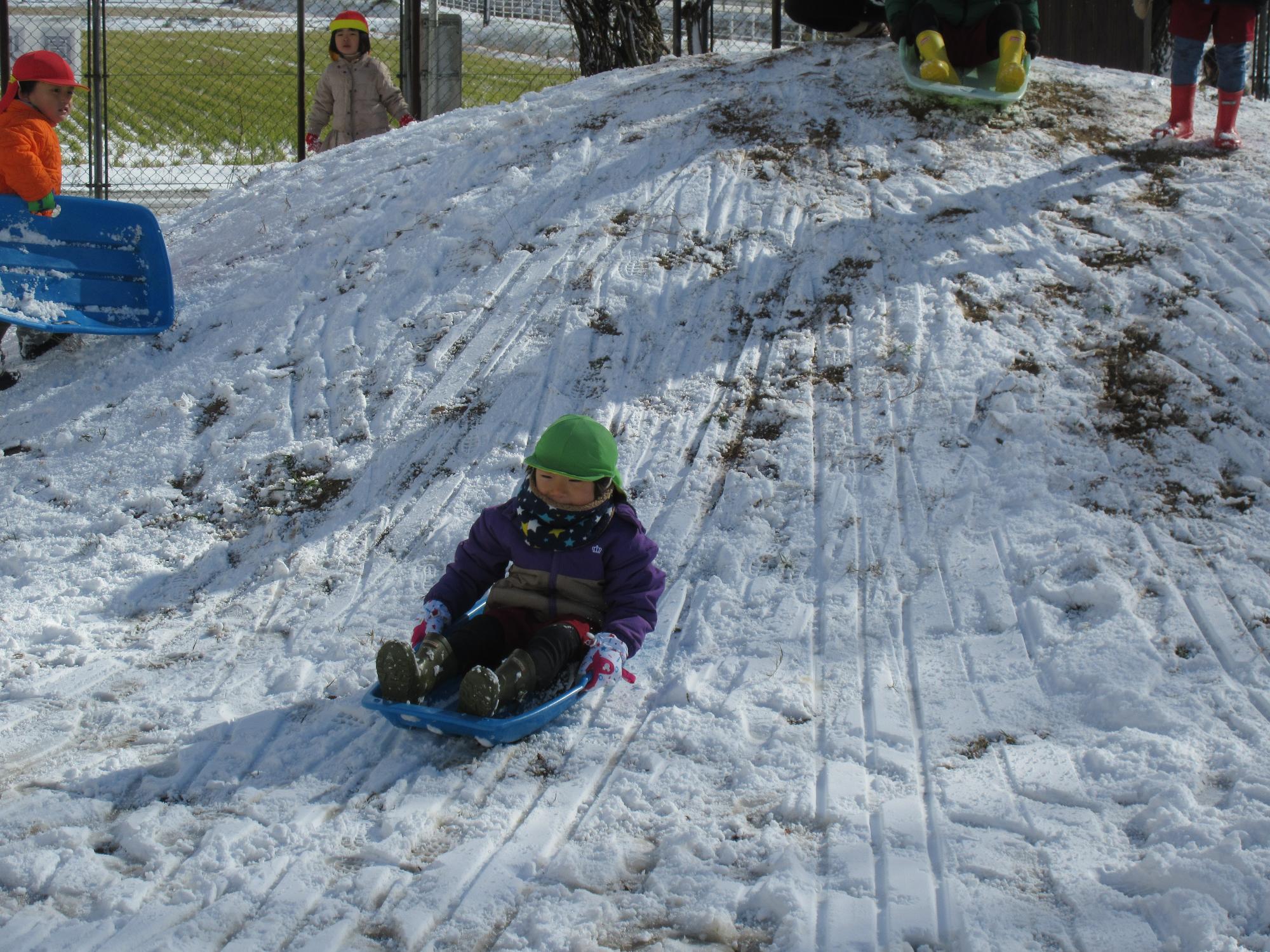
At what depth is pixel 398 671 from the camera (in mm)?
2957

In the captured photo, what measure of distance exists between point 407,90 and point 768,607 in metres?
7.25

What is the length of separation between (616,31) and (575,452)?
6.73 m

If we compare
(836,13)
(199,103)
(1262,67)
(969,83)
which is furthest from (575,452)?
(199,103)

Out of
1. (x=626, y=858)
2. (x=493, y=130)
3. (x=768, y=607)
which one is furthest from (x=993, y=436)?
(x=493, y=130)

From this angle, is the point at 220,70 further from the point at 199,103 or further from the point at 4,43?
the point at 4,43

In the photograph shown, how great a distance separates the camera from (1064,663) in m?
3.35

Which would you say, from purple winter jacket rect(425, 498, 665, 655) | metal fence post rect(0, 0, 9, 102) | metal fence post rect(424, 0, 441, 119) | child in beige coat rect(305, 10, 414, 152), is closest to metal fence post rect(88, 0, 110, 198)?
metal fence post rect(0, 0, 9, 102)

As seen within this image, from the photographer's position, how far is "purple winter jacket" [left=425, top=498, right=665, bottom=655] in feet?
11.0

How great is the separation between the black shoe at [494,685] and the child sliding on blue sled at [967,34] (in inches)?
197

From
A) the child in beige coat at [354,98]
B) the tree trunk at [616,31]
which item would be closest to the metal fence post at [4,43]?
the child in beige coat at [354,98]

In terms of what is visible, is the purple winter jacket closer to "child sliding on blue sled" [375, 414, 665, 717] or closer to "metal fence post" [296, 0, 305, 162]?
"child sliding on blue sled" [375, 414, 665, 717]

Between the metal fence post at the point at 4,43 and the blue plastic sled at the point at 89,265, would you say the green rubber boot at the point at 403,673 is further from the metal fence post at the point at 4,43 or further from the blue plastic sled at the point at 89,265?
the metal fence post at the point at 4,43

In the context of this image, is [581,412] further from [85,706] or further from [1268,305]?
[1268,305]

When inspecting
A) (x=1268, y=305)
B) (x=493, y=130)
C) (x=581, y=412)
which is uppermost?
(x=493, y=130)
